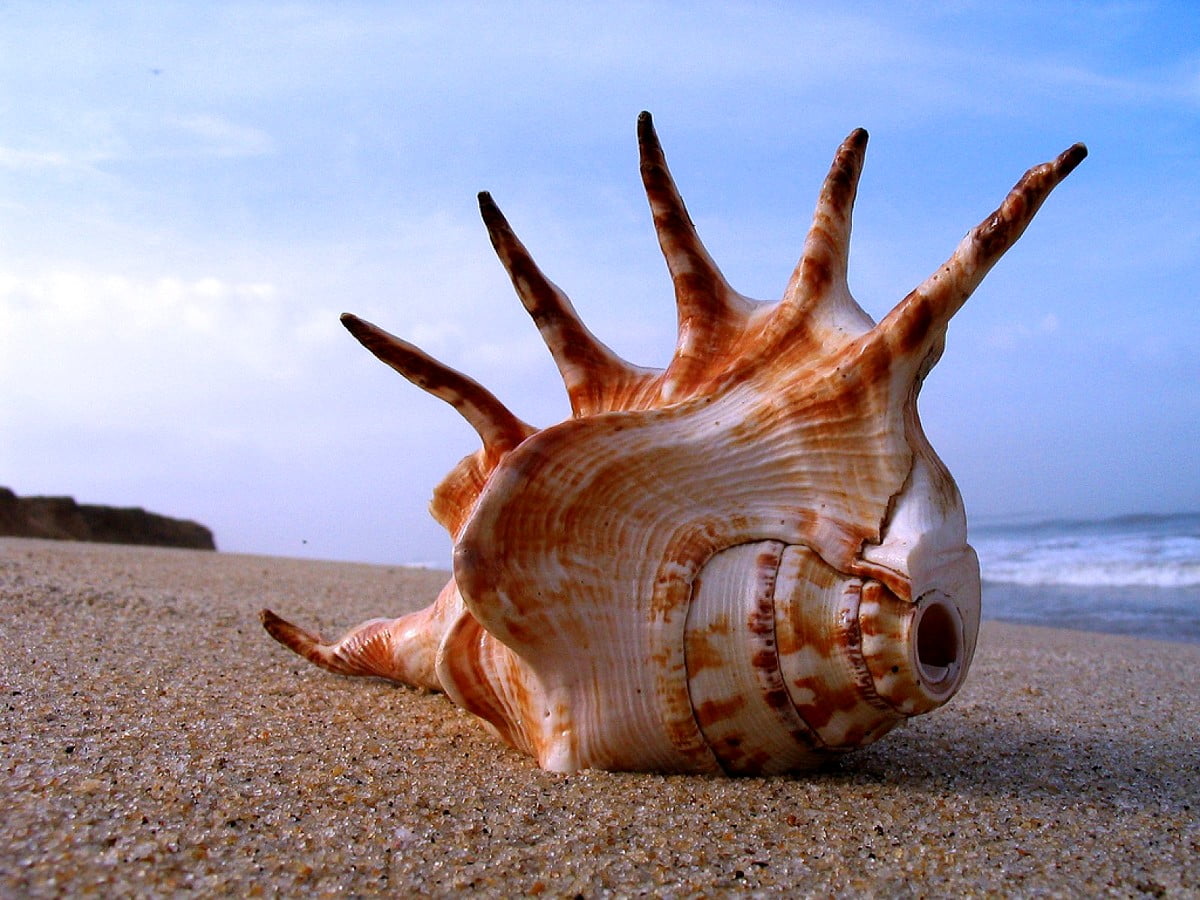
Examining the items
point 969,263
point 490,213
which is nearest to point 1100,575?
point 969,263

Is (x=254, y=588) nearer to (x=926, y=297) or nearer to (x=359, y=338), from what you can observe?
(x=359, y=338)

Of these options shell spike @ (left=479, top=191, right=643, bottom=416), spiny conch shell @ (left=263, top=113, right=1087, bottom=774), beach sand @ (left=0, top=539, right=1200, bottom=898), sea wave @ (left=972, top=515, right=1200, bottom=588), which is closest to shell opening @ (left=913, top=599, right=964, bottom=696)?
spiny conch shell @ (left=263, top=113, right=1087, bottom=774)

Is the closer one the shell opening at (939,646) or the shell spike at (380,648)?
the shell opening at (939,646)

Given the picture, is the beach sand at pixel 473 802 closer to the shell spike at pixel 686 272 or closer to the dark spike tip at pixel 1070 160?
the shell spike at pixel 686 272

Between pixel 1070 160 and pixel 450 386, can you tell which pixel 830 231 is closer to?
pixel 1070 160

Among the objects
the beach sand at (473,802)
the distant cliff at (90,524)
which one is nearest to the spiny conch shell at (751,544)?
the beach sand at (473,802)

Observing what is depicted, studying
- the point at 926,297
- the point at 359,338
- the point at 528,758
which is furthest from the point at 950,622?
the point at 359,338
